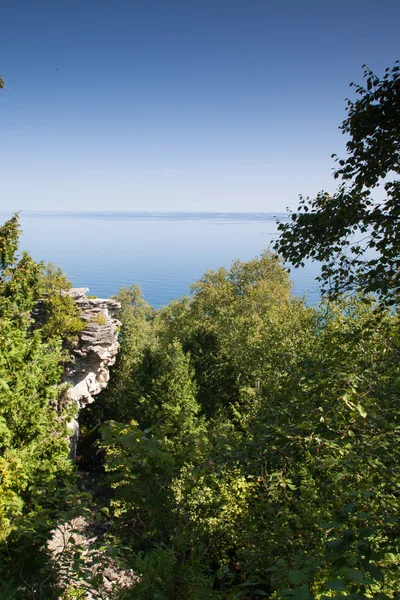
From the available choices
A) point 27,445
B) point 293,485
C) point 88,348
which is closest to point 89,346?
point 88,348

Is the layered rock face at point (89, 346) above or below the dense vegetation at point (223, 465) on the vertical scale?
above

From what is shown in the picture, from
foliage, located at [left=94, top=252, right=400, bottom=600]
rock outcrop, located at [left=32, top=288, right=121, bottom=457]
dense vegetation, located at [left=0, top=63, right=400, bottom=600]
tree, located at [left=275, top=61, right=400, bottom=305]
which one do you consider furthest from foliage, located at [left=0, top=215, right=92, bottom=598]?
rock outcrop, located at [left=32, top=288, right=121, bottom=457]

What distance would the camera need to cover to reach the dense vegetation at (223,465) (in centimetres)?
374

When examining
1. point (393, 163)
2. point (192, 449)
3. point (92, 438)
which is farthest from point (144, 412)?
point (393, 163)

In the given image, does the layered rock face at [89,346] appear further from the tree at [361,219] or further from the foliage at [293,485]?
the tree at [361,219]

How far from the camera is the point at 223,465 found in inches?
192

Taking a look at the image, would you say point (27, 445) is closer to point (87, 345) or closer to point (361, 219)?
point (361, 219)

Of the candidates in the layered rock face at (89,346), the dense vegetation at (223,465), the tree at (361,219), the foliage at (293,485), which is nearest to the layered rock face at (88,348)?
the layered rock face at (89,346)

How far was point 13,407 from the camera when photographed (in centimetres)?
879

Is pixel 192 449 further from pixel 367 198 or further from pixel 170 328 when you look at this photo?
pixel 170 328

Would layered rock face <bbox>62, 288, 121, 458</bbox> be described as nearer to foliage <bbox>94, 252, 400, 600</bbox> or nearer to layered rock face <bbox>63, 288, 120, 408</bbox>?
layered rock face <bbox>63, 288, 120, 408</bbox>

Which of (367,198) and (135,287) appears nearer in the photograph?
(367,198)

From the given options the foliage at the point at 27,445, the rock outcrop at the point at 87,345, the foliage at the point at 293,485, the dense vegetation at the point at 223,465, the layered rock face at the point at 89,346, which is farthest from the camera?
the layered rock face at the point at 89,346

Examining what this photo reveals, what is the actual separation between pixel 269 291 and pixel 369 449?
25.7 m
